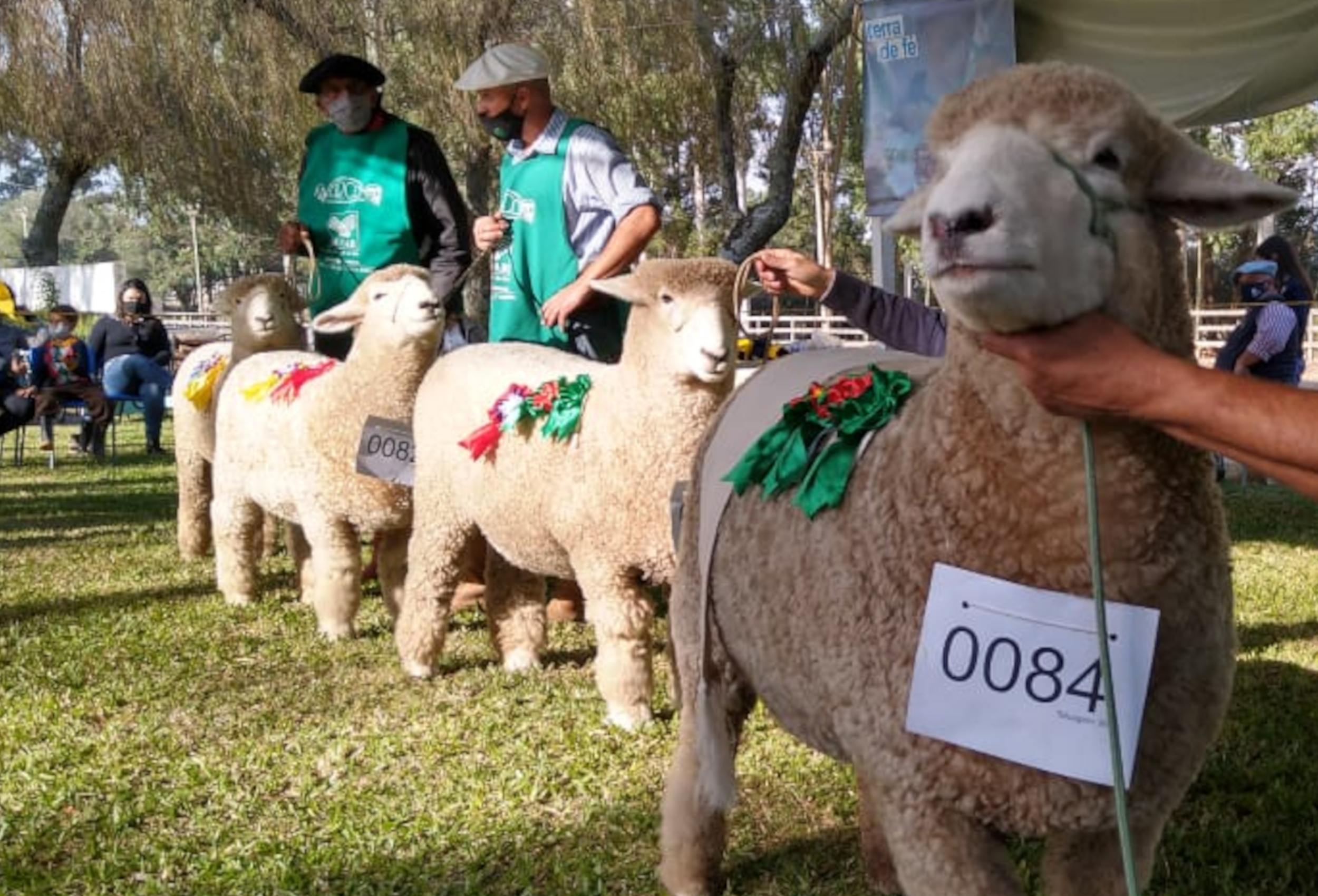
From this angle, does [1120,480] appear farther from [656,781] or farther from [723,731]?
[656,781]

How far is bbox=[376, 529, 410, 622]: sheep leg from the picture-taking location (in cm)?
545

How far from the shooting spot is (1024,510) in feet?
5.92

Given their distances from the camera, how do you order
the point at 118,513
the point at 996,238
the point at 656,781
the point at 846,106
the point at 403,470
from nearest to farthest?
the point at 996,238 < the point at 656,781 < the point at 403,470 < the point at 118,513 < the point at 846,106

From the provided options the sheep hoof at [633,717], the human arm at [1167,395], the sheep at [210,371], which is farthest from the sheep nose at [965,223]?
the sheep at [210,371]

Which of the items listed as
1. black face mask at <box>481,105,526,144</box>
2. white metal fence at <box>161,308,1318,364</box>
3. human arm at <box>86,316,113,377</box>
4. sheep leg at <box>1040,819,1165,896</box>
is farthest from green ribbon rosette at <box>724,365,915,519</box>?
white metal fence at <box>161,308,1318,364</box>

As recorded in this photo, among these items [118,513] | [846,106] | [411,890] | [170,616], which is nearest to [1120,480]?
[411,890]

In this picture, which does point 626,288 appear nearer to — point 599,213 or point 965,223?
point 599,213

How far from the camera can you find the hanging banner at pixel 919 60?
16.8 feet

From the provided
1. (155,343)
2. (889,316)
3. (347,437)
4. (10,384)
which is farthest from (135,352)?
(889,316)

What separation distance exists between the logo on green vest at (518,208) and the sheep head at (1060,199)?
10.4 ft

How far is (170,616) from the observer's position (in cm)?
588

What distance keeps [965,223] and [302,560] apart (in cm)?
528

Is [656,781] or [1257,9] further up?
[1257,9]

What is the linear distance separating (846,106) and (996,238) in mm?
13053
